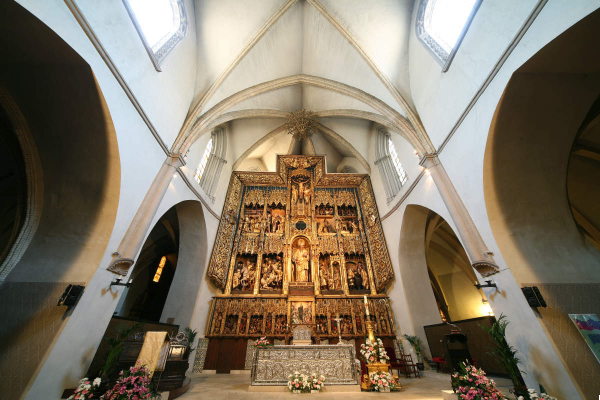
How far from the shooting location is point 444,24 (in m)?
7.98

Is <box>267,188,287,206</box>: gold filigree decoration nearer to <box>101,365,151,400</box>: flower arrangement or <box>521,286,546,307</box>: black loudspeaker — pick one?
<box>101,365,151,400</box>: flower arrangement

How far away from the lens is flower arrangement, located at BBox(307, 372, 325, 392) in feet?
18.6

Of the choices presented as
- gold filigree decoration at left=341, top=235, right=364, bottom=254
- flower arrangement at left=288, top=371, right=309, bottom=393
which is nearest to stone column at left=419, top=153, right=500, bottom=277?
flower arrangement at left=288, top=371, right=309, bottom=393

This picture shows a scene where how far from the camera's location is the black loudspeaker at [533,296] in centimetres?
504

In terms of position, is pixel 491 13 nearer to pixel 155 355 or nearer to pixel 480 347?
pixel 480 347

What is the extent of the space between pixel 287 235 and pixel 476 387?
10.3 m

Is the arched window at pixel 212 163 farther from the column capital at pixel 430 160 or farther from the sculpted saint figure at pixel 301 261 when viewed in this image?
the column capital at pixel 430 160

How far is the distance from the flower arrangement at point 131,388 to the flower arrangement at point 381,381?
517 centimetres

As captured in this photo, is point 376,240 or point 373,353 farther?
point 376,240

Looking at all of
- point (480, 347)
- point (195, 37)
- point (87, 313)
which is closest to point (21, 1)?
point (87, 313)

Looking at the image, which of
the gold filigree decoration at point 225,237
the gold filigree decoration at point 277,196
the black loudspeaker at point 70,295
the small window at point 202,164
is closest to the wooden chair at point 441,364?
the gold filigree decoration at point 225,237

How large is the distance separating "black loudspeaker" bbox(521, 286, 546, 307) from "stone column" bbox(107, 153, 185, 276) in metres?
9.68

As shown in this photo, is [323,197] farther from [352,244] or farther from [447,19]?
[447,19]

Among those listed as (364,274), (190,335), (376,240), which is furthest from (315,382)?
(376,240)
